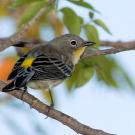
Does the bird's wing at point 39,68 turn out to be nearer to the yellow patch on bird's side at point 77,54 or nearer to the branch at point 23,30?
the yellow patch on bird's side at point 77,54

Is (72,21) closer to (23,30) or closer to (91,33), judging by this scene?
(91,33)

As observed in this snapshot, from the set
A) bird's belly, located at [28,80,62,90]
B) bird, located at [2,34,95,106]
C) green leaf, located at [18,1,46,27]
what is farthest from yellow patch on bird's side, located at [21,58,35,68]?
green leaf, located at [18,1,46,27]

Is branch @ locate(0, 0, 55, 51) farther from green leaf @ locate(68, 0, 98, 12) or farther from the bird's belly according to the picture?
the bird's belly

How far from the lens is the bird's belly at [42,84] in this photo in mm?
5523

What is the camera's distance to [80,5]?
5270mm

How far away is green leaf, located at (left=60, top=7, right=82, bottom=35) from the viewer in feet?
17.5

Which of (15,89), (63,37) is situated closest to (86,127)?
(15,89)

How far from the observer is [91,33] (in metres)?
5.45

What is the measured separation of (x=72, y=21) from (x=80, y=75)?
1.69ft

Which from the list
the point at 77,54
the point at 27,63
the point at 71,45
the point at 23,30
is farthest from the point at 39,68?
the point at 71,45

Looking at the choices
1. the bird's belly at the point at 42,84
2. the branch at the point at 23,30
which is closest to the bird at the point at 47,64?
the bird's belly at the point at 42,84

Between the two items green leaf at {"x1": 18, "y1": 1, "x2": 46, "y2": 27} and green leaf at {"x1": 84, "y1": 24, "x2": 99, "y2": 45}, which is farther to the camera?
green leaf at {"x1": 84, "y1": 24, "x2": 99, "y2": 45}

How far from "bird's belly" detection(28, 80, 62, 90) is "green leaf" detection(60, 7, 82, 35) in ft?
1.97

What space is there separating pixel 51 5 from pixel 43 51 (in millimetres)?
922
